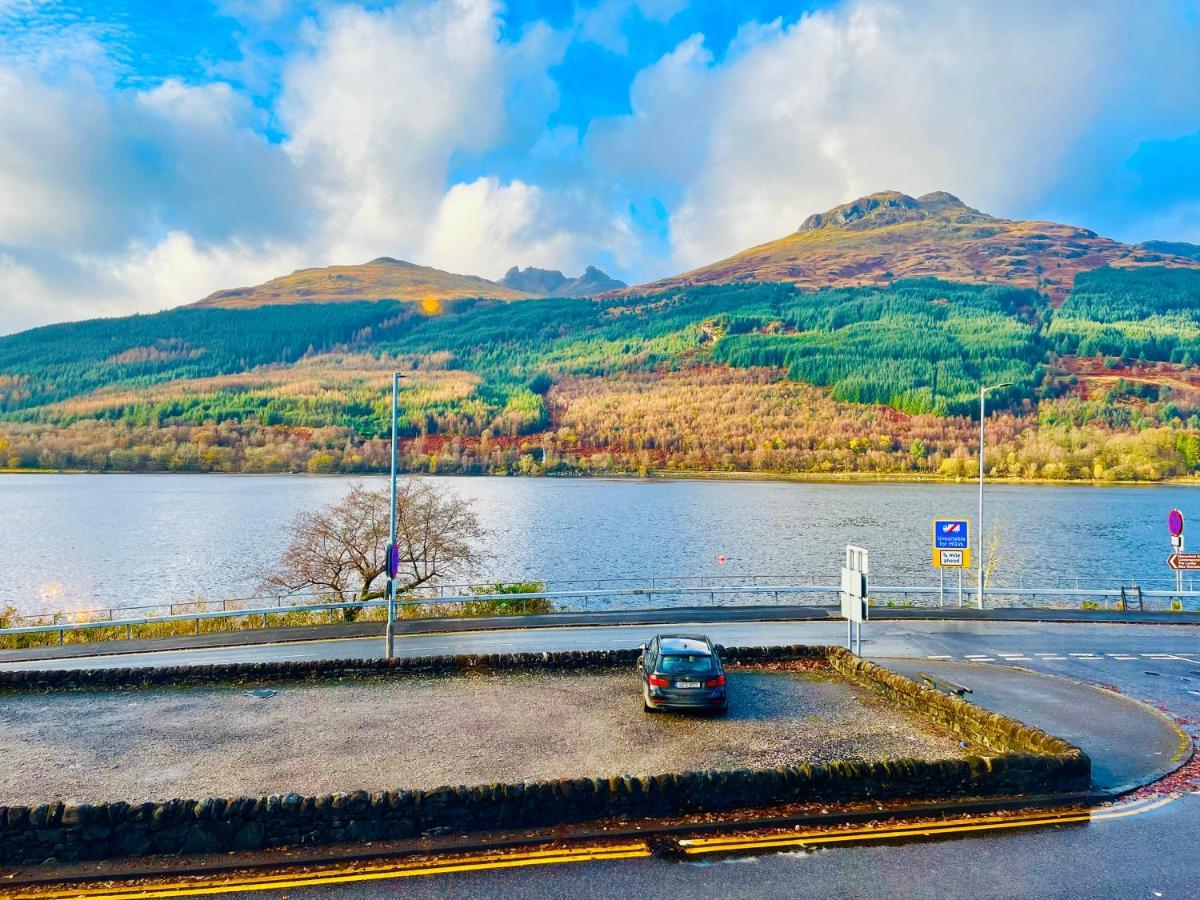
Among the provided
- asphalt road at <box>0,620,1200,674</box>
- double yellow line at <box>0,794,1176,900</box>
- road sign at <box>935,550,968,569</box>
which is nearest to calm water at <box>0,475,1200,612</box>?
road sign at <box>935,550,968,569</box>

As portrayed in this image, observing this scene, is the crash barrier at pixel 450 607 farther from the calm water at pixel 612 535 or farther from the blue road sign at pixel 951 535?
the calm water at pixel 612 535

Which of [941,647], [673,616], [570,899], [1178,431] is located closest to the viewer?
[570,899]

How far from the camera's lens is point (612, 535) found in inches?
3324

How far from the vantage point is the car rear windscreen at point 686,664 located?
1725 cm

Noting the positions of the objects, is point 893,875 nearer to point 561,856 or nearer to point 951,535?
point 561,856

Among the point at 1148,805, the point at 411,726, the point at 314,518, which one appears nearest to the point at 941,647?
the point at 1148,805

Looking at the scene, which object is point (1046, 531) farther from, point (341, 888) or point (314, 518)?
point (341, 888)

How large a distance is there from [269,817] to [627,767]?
5.87 meters

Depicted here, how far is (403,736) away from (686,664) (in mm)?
6203

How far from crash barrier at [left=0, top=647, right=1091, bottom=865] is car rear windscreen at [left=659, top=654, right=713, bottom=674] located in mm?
4568

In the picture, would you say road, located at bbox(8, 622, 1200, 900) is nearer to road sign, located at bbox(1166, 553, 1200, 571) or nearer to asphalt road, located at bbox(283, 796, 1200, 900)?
asphalt road, located at bbox(283, 796, 1200, 900)

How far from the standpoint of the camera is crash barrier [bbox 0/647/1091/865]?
10.8m

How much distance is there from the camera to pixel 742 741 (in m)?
15.5

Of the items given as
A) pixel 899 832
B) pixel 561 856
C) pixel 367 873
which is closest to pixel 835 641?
pixel 899 832
